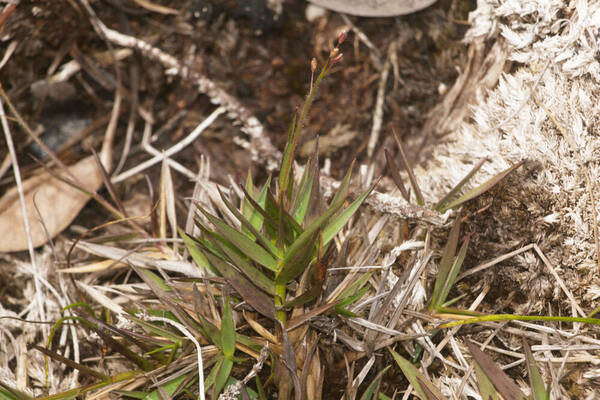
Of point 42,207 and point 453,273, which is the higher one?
point 42,207

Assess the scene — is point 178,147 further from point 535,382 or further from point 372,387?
point 535,382

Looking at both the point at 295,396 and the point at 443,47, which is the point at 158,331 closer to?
the point at 295,396

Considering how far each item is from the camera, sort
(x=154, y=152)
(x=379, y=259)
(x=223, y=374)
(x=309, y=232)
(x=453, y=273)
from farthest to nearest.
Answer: (x=154, y=152) < (x=379, y=259) < (x=453, y=273) < (x=223, y=374) < (x=309, y=232)

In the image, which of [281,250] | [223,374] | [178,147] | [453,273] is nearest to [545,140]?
[453,273]

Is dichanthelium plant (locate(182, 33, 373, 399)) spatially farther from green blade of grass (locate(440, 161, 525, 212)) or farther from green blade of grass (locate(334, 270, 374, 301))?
green blade of grass (locate(440, 161, 525, 212))

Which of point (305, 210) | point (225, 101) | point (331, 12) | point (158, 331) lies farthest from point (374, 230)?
point (331, 12)
